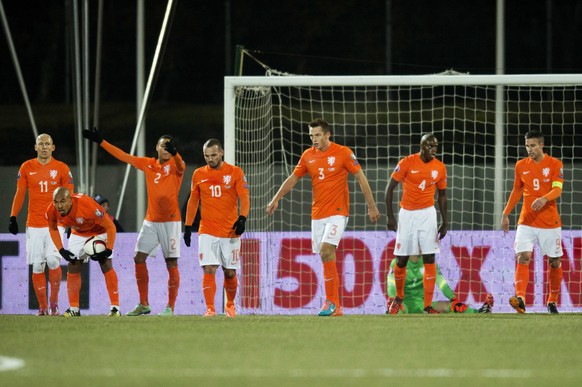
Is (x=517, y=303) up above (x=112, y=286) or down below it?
below

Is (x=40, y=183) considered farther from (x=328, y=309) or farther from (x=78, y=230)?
(x=328, y=309)

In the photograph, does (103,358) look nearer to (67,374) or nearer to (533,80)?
(67,374)

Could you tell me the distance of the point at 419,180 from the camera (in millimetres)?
11781

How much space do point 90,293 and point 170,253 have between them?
237 cm

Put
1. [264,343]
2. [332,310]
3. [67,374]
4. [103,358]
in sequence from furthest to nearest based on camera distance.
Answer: [332,310] → [264,343] → [103,358] → [67,374]

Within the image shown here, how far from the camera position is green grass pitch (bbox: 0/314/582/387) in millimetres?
6125

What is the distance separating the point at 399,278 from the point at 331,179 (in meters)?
1.44

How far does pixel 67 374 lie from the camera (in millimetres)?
6293

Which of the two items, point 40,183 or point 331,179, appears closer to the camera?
point 331,179

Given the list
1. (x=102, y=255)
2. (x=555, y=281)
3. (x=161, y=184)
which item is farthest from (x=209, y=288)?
(x=555, y=281)

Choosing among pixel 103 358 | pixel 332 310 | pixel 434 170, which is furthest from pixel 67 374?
pixel 434 170

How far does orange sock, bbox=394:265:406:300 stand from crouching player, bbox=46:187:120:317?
9.16 feet

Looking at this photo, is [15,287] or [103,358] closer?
[103,358]

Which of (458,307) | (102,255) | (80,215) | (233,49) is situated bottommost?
(458,307)
